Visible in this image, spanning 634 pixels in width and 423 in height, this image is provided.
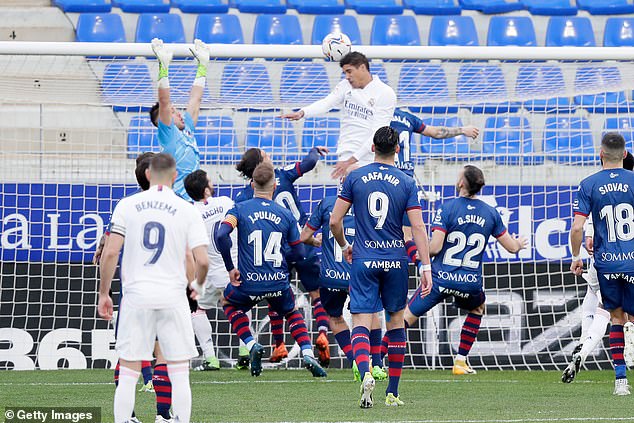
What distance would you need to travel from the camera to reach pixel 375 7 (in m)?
18.2

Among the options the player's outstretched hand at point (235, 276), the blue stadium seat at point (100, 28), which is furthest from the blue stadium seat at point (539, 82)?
the blue stadium seat at point (100, 28)

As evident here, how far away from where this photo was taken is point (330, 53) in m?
10.5

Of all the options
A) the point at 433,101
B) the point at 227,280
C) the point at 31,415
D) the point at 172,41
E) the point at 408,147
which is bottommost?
the point at 31,415

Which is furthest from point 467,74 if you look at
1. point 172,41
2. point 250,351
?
point 172,41

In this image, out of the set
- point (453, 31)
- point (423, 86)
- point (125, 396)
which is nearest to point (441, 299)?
point (423, 86)

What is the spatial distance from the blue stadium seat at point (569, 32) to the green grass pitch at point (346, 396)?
8.12m

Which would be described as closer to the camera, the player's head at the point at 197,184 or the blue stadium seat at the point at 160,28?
the player's head at the point at 197,184

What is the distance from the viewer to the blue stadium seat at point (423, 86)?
41.5 ft

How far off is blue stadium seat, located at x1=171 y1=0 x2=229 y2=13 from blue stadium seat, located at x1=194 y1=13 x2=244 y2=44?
48cm

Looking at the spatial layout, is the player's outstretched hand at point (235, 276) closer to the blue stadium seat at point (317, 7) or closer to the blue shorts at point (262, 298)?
the blue shorts at point (262, 298)

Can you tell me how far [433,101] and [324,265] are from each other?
330 cm

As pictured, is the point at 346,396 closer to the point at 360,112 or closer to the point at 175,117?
the point at 175,117

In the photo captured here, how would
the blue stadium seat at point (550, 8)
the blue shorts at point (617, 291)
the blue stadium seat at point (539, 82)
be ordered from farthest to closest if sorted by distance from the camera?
the blue stadium seat at point (550, 8), the blue stadium seat at point (539, 82), the blue shorts at point (617, 291)

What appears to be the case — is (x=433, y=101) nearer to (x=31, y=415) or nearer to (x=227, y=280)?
(x=227, y=280)
